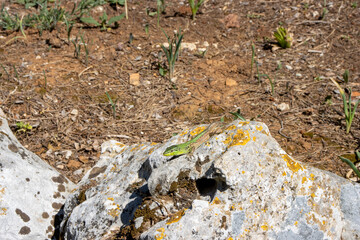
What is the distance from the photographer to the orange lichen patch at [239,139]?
206 cm

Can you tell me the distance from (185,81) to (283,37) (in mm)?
1573

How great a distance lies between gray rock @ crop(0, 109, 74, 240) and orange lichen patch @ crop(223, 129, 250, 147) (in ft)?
5.01

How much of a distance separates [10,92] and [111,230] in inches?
106

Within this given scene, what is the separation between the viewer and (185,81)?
4.42 meters

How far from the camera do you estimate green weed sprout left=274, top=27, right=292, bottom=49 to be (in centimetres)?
484

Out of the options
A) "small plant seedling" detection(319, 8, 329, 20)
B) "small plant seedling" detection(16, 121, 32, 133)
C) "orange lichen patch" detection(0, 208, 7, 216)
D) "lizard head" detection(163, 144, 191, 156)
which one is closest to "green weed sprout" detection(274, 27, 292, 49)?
"small plant seedling" detection(319, 8, 329, 20)

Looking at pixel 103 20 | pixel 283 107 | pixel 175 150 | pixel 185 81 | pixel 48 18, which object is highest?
pixel 175 150

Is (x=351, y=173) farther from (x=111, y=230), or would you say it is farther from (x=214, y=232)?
(x=111, y=230)

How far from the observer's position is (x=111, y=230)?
214cm

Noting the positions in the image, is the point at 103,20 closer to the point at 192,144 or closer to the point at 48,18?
the point at 48,18

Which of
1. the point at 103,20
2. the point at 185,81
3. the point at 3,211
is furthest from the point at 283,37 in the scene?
the point at 3,211

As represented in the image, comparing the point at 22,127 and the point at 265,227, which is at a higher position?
the point at 265,227

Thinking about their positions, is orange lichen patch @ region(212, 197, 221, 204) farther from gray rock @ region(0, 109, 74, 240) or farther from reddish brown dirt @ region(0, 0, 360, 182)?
reddish brown dirt @ region(0, 0, 360, 182)

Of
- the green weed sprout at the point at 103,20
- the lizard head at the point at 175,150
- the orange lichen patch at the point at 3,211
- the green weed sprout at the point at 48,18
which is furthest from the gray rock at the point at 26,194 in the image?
the green weed sprout at the point at 103,20
